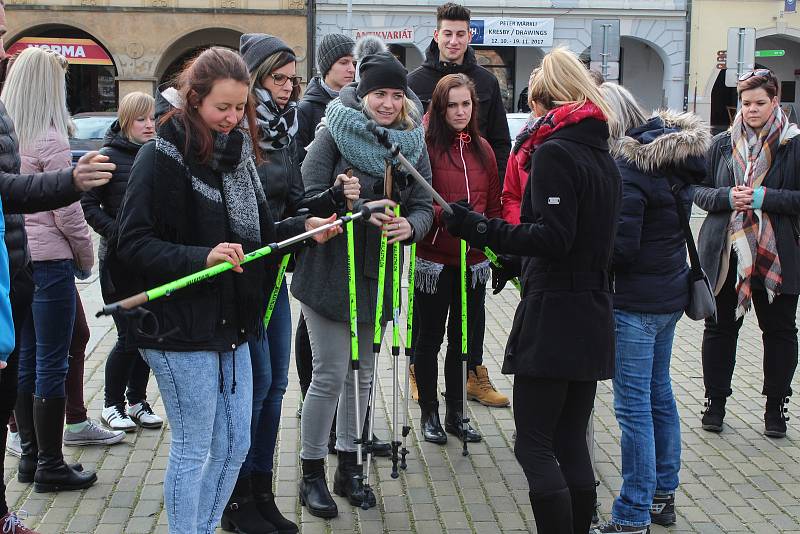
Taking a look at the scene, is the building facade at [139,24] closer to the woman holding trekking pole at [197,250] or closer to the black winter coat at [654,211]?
the black winter coat at [654,211]

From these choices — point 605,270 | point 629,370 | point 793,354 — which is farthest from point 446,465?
point 793,354

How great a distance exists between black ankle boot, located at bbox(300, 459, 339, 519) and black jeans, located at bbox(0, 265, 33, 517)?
4.26 ft

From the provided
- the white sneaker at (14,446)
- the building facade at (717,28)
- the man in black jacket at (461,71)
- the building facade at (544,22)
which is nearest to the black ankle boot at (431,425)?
the man in black jacket at (461,71)

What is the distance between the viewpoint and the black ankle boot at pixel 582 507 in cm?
383

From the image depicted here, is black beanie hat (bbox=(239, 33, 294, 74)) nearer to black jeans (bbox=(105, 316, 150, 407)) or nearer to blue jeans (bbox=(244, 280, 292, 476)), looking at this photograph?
blue jeans (bbox=(244, 280, 292, 476))

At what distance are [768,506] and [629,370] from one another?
1.16 meters

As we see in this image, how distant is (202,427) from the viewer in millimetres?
3473

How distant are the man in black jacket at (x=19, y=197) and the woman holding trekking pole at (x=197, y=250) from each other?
24cm

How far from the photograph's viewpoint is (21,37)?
27.7 meters

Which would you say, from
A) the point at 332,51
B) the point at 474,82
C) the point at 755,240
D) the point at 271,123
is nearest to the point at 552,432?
the point at 271,123

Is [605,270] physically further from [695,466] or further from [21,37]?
[21,37]

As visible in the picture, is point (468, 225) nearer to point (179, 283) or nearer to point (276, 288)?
point (276, 288)

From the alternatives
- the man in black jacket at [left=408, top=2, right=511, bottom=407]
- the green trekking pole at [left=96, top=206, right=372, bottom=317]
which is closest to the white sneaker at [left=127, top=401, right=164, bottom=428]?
the man in black jacket at [left=408, top=2, right=511, bottom=407]

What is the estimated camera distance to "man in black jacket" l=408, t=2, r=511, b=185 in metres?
6.16
